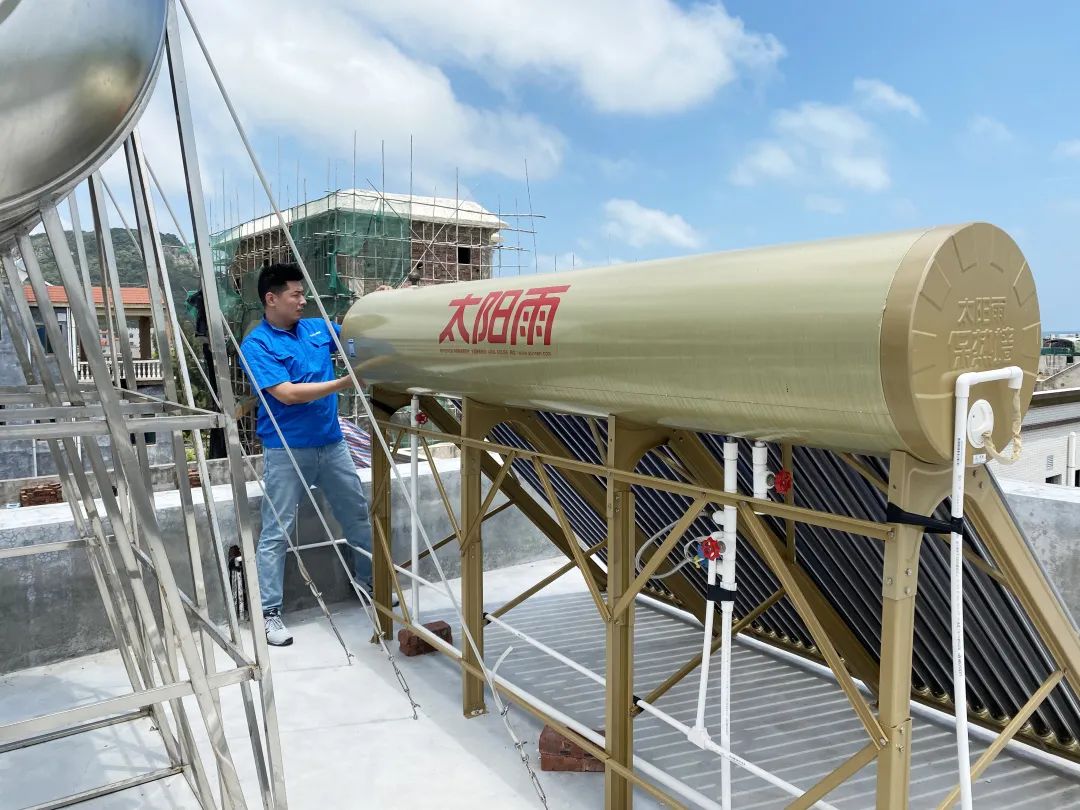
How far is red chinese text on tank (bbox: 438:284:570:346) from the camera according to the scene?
401cm

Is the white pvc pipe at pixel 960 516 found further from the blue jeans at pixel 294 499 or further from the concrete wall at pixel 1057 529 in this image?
the blue jeans at pixel 294 499

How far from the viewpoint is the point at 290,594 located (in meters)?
7.17

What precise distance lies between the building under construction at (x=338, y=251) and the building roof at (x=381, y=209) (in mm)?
53

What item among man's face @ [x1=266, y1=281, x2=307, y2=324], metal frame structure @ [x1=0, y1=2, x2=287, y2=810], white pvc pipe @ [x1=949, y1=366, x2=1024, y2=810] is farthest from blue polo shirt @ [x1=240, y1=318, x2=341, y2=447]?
white pvc pipe @ [x1=949, y1=366, x2=1024, y2=810]

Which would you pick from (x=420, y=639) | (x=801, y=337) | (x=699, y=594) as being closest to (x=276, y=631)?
(x=420, y=639)

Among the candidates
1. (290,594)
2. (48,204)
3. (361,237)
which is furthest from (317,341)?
(361,237)

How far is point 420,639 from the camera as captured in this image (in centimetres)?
637

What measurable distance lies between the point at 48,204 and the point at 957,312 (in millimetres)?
3189

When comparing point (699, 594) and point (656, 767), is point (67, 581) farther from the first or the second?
point (699, 594)

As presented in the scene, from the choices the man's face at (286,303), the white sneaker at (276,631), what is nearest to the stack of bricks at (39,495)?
the white sneaker at (276,631)

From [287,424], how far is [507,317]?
9.72 feet

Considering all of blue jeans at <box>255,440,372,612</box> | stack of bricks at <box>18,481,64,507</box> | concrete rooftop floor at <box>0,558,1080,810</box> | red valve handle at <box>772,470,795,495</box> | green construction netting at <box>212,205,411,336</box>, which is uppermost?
green construction netting at <box>212,205,411,336</box>

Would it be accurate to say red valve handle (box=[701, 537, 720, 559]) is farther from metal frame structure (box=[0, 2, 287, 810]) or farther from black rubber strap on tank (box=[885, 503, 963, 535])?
metal frame structure (box=[0, 2, 287, 810])

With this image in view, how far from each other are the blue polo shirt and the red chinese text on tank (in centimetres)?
199
